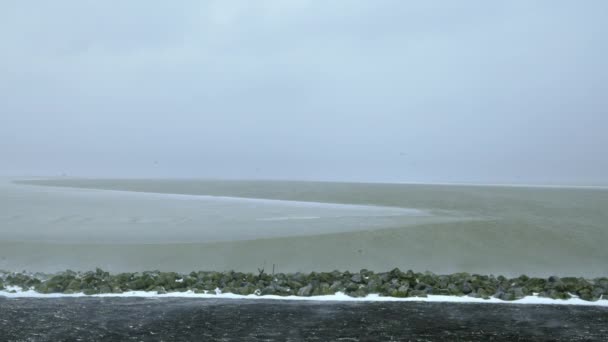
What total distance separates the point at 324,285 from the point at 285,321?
5.78 feet

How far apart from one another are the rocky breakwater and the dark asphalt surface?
0.49m

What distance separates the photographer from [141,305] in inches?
248

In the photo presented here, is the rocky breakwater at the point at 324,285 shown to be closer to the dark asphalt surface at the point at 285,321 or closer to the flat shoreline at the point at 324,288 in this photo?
the flat shoreline at the point at 324,288

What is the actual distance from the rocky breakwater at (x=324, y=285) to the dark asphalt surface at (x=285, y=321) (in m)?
0.49

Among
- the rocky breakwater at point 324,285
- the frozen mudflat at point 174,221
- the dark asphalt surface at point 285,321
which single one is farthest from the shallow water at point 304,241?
the dark asphalt surface at point 285,321

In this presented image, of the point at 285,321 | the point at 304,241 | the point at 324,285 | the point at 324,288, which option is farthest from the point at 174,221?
the point at 285,321

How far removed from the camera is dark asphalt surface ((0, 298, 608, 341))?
5.00 m

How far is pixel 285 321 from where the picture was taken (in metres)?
5.50

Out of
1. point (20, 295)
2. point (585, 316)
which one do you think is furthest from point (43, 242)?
point (585, 316)

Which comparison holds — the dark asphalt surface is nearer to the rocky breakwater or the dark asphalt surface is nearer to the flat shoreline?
the flat shoreline

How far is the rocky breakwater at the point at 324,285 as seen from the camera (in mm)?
6953

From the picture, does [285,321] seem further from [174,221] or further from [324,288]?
[174,221]

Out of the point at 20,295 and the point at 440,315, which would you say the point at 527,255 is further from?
the point at 20,295

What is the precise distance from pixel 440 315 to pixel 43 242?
Result: 388 inches
